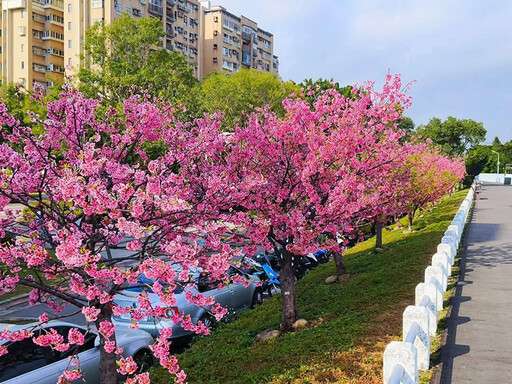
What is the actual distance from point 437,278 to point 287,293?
8.99 ft

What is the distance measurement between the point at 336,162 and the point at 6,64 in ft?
198

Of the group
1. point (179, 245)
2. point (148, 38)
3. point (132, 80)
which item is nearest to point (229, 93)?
point (148, 38)

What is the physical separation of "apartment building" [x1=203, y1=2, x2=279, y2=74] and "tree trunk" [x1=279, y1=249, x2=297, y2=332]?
70221 mm

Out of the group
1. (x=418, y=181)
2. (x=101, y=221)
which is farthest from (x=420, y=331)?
(x=418, y=181)

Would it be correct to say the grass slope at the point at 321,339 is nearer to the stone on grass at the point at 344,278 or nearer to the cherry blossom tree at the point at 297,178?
the stone on grass at the point at 344,278

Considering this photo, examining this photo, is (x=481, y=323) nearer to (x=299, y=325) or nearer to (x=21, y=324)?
(x=299, y=325)

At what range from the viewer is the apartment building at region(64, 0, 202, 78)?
54219 millimetres

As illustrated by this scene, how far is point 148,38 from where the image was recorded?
29.5 meters

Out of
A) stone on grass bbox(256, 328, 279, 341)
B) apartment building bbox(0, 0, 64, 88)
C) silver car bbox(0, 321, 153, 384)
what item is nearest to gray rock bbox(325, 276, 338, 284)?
stone on grass bbox(256, 328, 279, 341)

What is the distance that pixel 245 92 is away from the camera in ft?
149

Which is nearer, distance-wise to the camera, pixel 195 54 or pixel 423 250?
pixel 423 250

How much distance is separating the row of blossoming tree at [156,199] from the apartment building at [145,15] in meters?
40.0

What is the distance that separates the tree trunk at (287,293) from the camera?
995cm

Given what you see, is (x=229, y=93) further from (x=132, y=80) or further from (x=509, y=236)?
(x=509, y=236)
